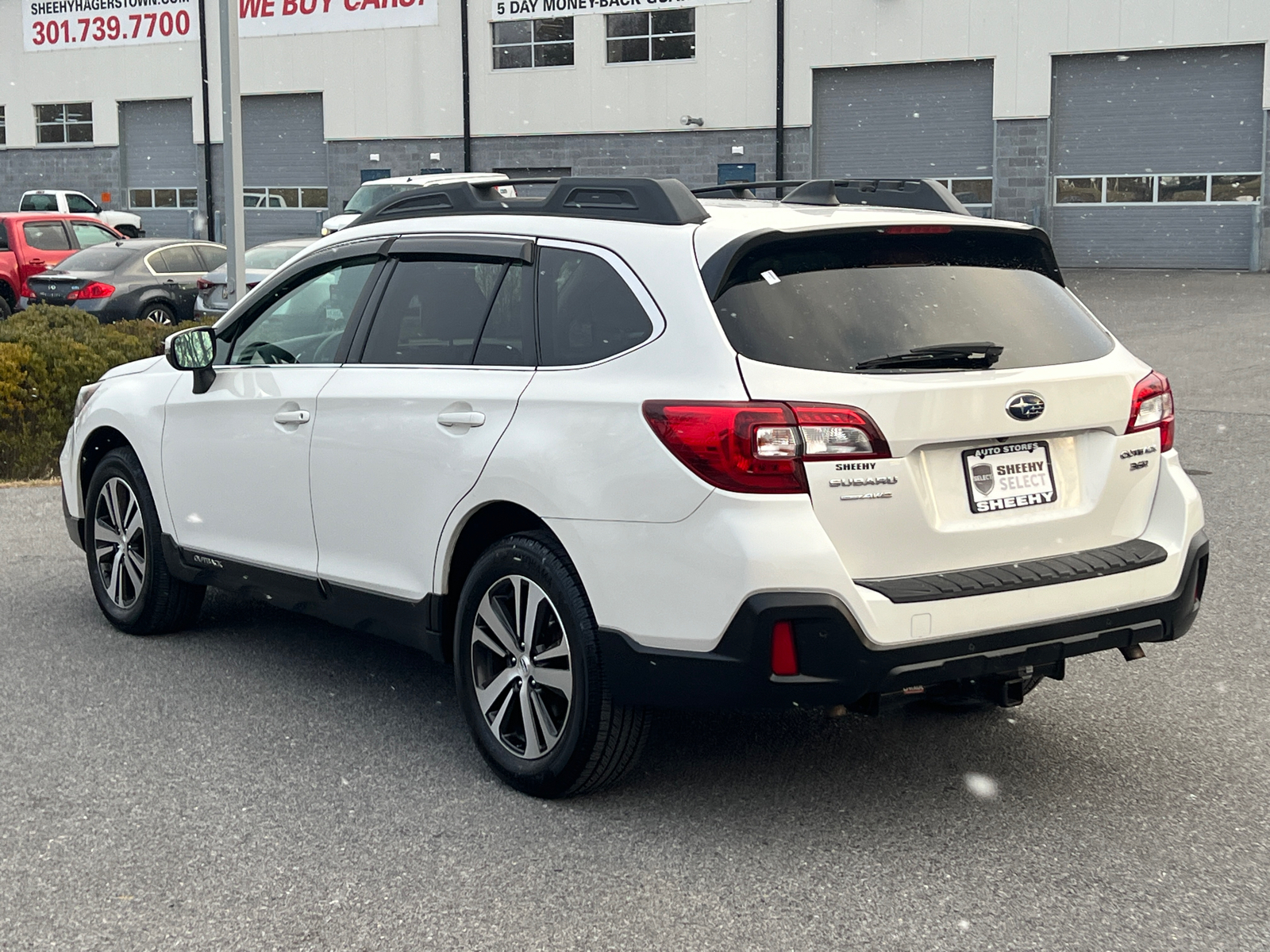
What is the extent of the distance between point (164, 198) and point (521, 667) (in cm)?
4491

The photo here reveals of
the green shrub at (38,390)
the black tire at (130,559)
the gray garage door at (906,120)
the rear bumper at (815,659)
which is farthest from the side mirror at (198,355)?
the gray garage door at (906,120)

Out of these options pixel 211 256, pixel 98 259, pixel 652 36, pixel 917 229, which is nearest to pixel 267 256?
pixel 211 256

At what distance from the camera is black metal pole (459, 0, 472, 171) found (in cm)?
4041

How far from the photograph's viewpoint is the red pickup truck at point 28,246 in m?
23.2

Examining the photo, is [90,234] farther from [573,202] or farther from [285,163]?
[573,202]

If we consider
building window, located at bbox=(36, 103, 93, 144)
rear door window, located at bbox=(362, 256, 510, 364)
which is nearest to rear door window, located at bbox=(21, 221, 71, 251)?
rear door window, located at bbox=(362, 256, 510, 364)

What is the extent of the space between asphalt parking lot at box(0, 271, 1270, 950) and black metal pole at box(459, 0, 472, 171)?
35895 mm

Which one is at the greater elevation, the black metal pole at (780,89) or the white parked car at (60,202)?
the black metal pole at (780,89)

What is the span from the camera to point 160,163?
152ft

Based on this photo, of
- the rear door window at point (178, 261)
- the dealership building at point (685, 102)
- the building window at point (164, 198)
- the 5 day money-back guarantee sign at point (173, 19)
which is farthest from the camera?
the building window at point (164, 198)

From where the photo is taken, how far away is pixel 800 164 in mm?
37312

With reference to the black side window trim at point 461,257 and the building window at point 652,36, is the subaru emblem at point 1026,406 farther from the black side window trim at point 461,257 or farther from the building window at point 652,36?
the building window at point 652,36

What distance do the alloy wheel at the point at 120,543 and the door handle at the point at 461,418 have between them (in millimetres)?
2135

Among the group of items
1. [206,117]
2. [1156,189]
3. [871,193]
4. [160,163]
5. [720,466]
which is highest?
[206,117]
